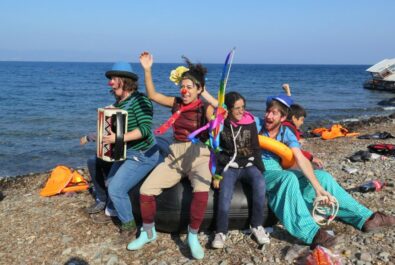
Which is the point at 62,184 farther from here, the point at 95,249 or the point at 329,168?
the point at 329,168

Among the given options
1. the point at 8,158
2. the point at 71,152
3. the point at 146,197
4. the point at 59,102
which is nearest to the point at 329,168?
the point at 146,197

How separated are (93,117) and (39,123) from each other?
11.7ft

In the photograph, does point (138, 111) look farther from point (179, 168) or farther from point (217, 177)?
point (217, 177)

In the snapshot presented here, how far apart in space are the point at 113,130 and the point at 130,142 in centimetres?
36

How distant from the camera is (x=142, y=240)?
5438 millimetres

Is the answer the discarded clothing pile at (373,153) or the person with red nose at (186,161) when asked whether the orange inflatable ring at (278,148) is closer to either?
the person with red nose at (186,161)

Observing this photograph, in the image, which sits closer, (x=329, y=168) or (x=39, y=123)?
(x=329, y=168)

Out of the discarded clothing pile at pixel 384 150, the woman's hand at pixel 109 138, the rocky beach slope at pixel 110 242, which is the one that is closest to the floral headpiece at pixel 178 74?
the woman's hand at pixel 109 138

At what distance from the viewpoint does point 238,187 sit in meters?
5.68

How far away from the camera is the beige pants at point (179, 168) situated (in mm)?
5395

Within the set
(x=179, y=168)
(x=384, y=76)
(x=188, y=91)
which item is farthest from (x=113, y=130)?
(x=384, y=76)

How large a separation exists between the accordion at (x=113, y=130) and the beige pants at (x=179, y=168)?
51cm

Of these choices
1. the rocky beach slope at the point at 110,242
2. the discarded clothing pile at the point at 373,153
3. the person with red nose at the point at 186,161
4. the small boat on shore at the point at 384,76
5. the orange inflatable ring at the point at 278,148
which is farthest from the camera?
the small boat on shore at the point at 384,76

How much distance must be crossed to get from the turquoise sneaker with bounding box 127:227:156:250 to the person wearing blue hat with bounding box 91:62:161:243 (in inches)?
10.7
